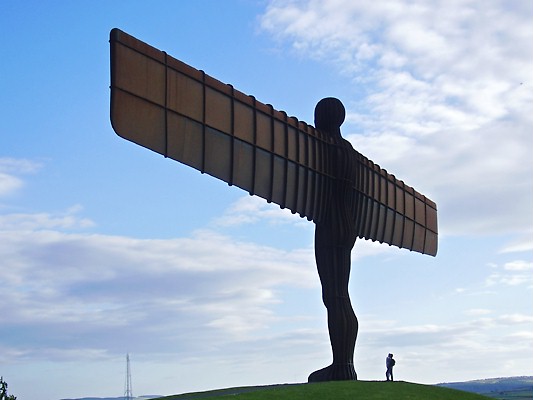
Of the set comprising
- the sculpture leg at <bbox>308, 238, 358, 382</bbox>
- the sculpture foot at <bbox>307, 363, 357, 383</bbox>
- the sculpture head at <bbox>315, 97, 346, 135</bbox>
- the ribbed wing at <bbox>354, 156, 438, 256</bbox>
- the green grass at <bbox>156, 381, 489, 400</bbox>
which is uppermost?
the sculpture head at <bbox>315, 97, 346, 135</bbox>

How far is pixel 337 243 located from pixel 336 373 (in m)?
3.49

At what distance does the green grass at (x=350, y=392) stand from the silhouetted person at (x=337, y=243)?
1.18 m

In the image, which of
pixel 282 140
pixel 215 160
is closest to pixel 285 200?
pixel 282 140

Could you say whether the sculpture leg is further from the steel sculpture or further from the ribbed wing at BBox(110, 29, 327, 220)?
the ribbed wing at BBox(110, 29, 327, 220)

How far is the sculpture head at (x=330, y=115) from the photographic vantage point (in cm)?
2244

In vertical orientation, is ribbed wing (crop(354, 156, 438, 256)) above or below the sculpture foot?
above

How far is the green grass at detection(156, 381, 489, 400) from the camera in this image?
58.7ft

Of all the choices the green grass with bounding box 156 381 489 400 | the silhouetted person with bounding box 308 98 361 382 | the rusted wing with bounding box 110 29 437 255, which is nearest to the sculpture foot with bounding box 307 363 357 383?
the silhouetted person with bounding box 308 98 361 382

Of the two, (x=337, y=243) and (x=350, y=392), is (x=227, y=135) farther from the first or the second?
(x=350, y=392)

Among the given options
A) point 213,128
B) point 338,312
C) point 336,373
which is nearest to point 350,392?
point 336,373

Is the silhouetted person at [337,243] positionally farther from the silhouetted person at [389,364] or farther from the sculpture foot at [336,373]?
the silhouetted person at [389,364]

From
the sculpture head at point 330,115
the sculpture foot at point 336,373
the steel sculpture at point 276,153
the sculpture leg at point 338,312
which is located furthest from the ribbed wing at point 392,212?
the sculpture foot at point 336,373

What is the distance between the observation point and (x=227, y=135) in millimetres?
18859

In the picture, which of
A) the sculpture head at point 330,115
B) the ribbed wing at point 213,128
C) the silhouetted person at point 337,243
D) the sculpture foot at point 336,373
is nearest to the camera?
the ribbed wing at point 213,128
